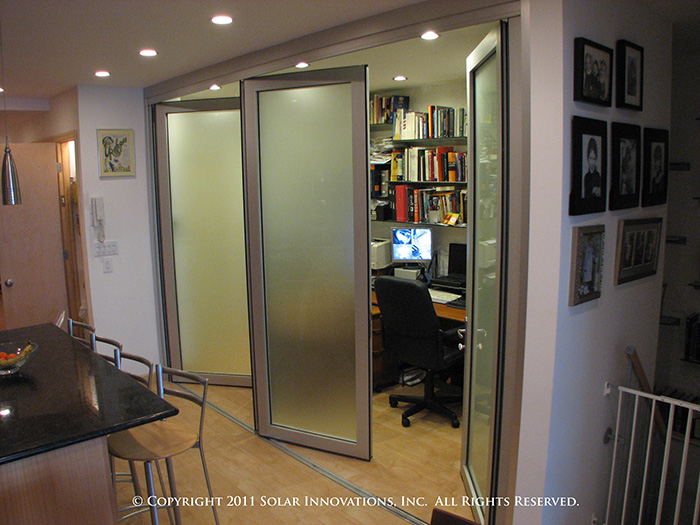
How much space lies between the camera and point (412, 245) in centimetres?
465

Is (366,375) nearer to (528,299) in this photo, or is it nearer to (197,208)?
(528,299)

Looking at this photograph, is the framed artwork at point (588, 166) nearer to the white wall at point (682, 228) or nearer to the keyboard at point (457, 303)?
the white wall at point (682, 228)

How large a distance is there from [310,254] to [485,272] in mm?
1152

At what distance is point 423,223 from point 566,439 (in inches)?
98.7

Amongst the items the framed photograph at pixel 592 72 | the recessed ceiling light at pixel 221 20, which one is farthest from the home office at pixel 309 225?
the framed photograph at pixel 592 72

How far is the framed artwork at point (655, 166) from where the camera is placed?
261 centimetres

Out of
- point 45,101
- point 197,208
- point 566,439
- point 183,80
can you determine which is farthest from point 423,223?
point 45,101

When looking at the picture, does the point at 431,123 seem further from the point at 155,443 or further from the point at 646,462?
the point at 155,443

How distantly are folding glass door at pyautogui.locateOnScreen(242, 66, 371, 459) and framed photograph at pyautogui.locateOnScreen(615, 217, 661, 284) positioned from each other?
1.31 meters

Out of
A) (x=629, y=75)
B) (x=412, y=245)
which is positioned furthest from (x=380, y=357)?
(x=629, y=75)

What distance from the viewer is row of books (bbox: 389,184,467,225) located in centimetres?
421

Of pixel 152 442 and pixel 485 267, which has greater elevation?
pixel 485 267

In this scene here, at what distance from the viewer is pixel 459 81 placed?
4.27 metres

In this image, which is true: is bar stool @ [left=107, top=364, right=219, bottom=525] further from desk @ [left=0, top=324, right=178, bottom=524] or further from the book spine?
the book spine
